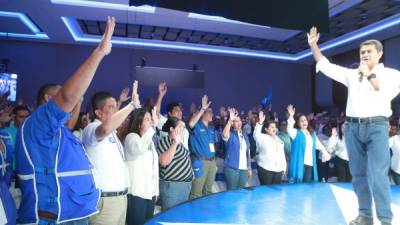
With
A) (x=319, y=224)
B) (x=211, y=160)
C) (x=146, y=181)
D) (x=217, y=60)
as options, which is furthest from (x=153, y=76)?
(x=319, y=224)

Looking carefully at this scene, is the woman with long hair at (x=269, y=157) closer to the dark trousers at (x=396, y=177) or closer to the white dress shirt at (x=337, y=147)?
the white dress shirt at (x=337, y=147)

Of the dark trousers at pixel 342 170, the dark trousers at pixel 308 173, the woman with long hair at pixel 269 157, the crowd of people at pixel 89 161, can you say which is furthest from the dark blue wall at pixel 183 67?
the crowd of people at pixel 89 161

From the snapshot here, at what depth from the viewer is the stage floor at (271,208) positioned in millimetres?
2461

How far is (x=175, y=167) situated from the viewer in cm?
321

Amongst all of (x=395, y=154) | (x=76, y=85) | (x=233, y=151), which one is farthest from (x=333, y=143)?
(x=76, y=85)

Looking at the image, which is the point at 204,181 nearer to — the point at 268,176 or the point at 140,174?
the point at 268,176

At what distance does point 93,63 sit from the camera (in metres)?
1.40

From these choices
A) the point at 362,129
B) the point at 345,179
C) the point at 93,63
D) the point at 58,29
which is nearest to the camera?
the point at 93,63

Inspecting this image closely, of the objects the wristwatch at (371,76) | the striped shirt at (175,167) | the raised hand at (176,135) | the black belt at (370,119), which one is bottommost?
the striped shirt at (175,167)

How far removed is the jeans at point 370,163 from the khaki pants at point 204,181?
226cm

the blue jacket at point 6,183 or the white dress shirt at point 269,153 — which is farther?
the white dress shirt at point 269,153

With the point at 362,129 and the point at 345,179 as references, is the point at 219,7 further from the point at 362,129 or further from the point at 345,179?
the point at 345,179

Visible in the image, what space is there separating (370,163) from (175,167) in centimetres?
170

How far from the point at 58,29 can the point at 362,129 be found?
25.9 feet
